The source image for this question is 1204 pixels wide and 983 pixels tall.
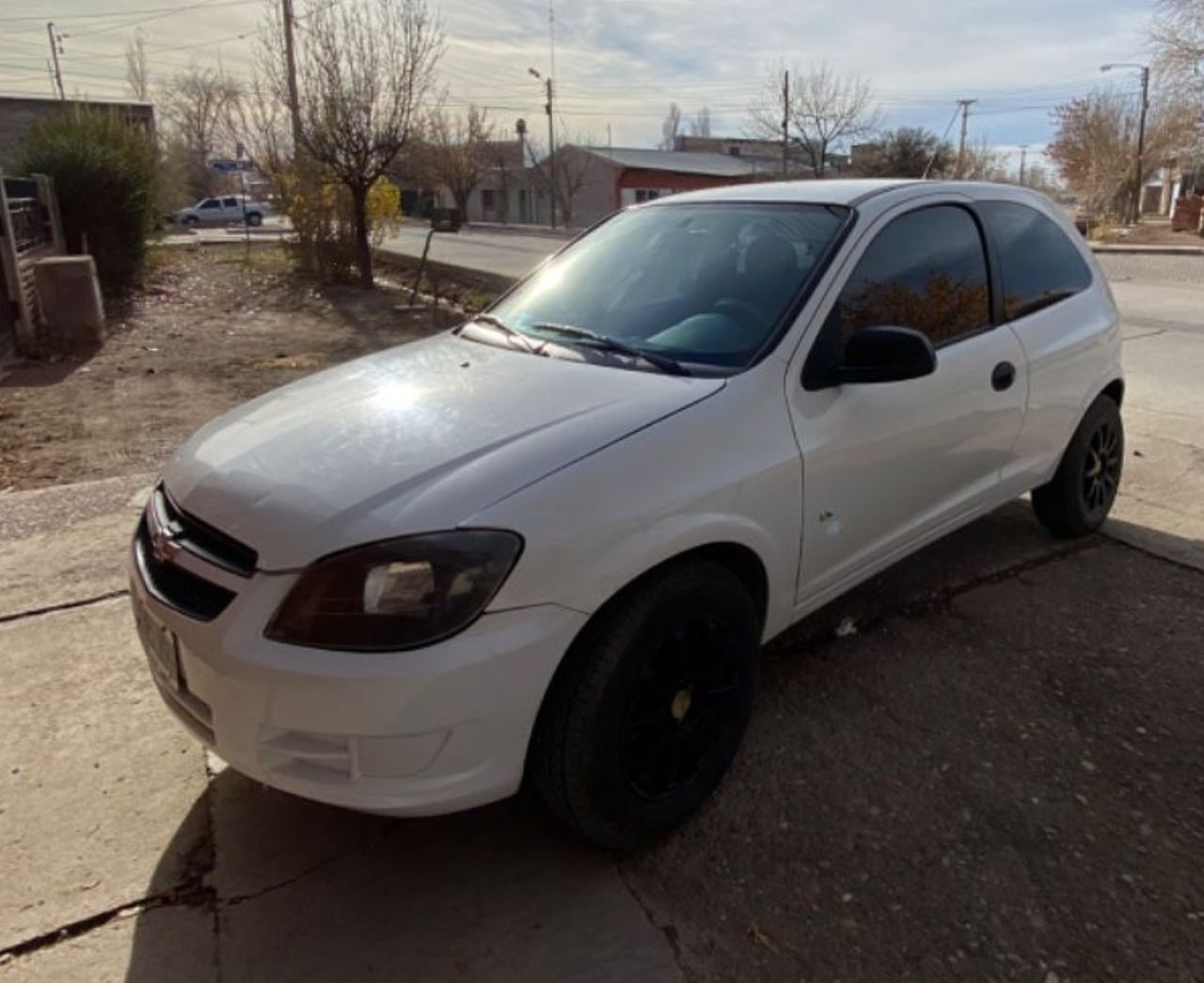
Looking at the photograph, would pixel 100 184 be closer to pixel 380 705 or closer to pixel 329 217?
pixel 329 217

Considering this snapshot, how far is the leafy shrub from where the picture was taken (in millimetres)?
17312

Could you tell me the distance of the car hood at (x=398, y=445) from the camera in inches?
79.8

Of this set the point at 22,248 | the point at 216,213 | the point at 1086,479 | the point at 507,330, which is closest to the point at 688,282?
the point at 507,330

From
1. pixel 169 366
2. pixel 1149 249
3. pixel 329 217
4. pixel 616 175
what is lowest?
pixel 169 366

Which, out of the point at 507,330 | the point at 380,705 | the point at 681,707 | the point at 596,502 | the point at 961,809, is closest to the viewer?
the point at 380,705

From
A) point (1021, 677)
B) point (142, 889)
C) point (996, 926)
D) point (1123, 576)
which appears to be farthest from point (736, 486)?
point (1123, 576)

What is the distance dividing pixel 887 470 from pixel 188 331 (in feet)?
36.3

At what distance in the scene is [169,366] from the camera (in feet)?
31.1

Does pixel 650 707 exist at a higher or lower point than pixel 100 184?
lower

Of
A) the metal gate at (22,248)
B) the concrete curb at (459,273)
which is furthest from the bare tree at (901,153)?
the metal gate at (22,248)

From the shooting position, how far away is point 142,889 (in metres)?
2.34

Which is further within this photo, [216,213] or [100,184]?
[216,213]

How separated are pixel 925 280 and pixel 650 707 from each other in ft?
6.33

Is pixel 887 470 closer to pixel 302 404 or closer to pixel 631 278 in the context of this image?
pixel 631 278
